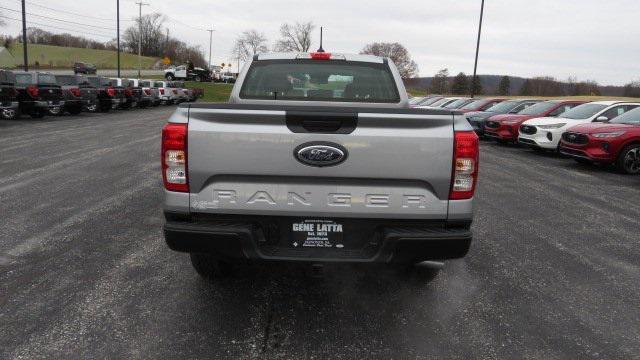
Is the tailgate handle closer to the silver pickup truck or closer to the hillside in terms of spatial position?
the silver pickup truck

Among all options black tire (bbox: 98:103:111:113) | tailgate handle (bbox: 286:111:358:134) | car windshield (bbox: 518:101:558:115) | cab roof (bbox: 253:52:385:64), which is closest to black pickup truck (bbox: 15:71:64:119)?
black tire (bbox: 98:103:111:113)

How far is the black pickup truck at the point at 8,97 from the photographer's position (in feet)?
54.3

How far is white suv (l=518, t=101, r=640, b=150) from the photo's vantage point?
13.3 meters

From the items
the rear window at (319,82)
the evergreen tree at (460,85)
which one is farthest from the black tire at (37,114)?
the evergreen tree at (460,85)

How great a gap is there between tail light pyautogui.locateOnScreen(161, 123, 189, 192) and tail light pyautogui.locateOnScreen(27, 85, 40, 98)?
18217 millimetres

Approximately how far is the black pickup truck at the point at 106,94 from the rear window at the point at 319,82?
21673mm

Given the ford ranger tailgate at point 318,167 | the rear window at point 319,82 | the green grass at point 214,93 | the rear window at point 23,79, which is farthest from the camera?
the green grass at point 214,93

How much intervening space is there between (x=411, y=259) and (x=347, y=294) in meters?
0.96

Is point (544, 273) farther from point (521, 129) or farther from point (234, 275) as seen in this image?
point (521, 129)

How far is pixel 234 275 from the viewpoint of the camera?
13.8 feet

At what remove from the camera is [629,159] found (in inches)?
426

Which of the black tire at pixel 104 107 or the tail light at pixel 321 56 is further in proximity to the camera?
the black tire at pixel 104 107

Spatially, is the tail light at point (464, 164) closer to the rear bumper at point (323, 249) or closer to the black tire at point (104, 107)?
the rear bumper at point (323, 249)

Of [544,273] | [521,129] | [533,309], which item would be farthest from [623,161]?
[533,309]
